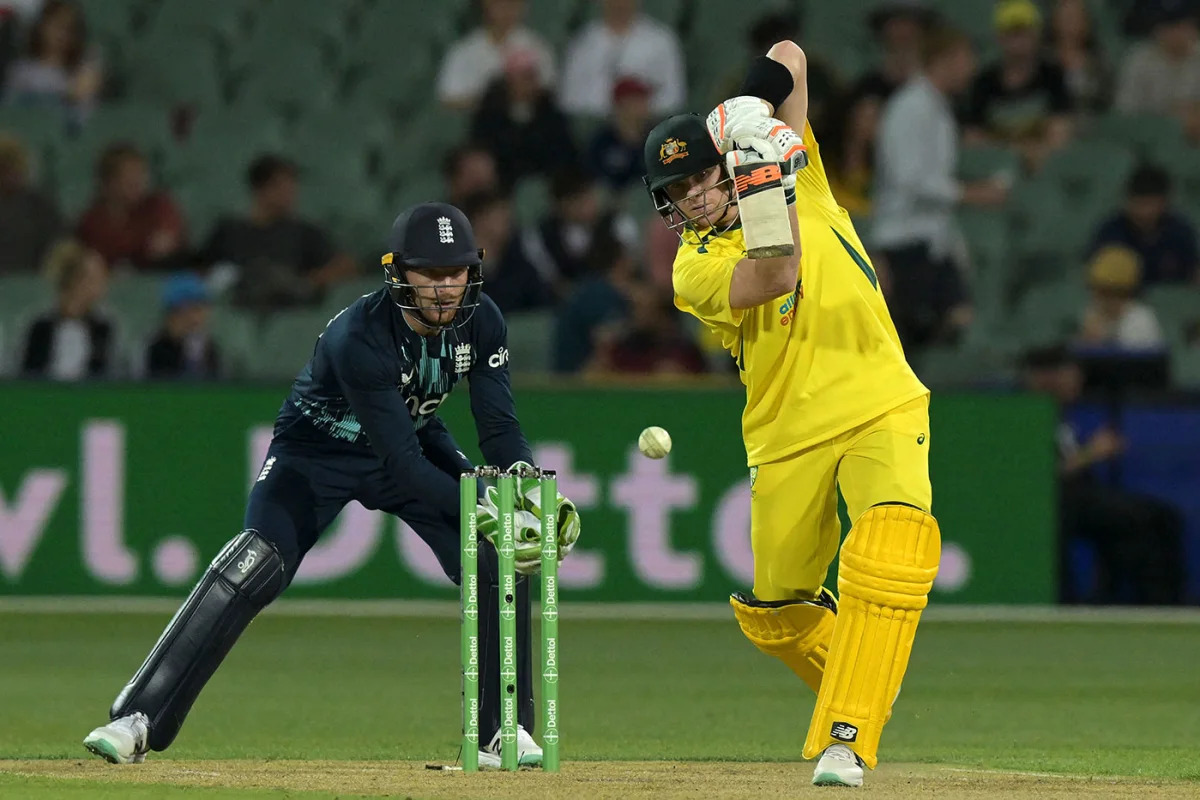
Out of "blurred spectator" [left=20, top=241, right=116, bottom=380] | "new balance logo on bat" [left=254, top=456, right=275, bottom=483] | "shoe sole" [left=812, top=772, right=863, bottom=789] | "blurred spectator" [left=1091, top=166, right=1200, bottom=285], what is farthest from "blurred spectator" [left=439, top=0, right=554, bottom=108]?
"shoe sole" [left=812, top=772, right=863, bottom=789]

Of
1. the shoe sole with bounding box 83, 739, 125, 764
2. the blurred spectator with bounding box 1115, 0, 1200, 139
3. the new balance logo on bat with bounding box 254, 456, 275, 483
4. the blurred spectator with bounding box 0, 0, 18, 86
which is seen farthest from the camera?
the blurred spectator with bounding box 0, 0, 18, 86

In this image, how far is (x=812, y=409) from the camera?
668cm

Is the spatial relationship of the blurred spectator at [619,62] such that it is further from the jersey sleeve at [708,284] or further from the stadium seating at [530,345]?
the jersey sleeve at [708,284]

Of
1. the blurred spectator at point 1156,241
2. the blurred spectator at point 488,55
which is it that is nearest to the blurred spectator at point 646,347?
the blurred spectator at point 488,55

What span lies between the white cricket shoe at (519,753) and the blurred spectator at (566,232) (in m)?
7.42

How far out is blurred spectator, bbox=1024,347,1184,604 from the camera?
12.6 m

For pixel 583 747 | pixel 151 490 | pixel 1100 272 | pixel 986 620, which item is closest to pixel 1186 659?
pixel 986 620

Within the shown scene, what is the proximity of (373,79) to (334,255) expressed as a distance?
7.08 ft

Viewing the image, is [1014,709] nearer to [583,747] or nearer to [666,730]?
[666,730]

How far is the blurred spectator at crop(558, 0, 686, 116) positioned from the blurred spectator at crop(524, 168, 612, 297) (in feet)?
4.98

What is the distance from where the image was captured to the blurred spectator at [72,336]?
1327 cm

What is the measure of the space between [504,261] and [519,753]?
746cm

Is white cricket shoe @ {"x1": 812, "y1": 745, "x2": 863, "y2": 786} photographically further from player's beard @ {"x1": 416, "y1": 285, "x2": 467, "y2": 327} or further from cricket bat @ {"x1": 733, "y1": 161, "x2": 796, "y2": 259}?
player's beard @ {"x1": 416, "y1": 285, "x2": 467, "y2": 327}

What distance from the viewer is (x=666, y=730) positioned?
8.59 meters
